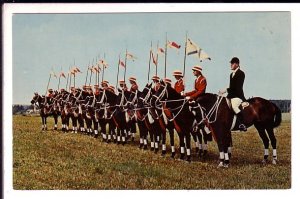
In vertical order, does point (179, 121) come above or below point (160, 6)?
below

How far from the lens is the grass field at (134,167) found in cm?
559

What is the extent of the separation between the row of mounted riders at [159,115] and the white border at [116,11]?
231 millimetres

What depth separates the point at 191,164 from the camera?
5.64 m

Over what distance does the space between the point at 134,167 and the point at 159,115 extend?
52 centimetres

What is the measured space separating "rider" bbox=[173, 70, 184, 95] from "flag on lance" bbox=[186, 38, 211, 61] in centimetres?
20

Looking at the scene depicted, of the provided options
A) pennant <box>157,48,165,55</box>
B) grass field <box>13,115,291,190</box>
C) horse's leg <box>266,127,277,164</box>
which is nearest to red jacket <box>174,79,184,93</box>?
pennant <box>157,48,165,55</box>

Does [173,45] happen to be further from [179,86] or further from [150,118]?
[150,118]

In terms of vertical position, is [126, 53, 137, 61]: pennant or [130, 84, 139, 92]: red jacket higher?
[126, 53, 137, 61]: pennant

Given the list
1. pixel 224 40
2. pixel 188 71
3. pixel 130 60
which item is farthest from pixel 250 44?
pixel 130 60

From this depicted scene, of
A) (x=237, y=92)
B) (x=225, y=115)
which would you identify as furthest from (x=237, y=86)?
(x=225, y=115)

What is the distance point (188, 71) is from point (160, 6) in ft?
2.06

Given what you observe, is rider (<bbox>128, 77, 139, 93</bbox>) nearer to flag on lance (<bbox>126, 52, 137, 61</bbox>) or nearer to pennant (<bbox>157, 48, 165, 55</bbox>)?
flag on lance (<bbox>126, 52, 137, 61</bbox>)

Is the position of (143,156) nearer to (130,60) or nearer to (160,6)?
(130,60)

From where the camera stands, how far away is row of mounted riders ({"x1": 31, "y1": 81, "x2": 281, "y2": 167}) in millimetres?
5582
